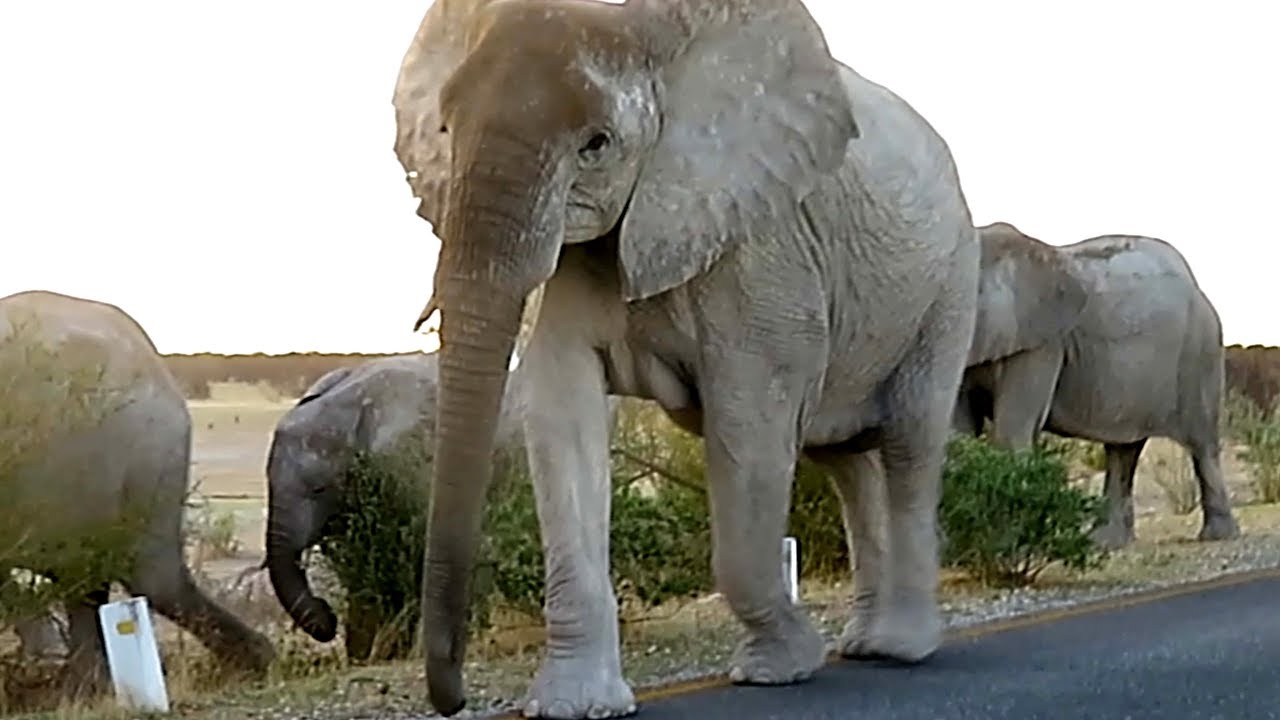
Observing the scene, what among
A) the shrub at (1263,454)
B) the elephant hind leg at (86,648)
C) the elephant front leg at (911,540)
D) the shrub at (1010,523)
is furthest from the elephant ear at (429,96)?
the shrub at (1263,454)

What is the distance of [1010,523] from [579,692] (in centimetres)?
650

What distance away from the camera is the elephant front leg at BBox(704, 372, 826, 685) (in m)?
8.88

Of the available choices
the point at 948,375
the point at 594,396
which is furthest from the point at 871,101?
the point at 594,396

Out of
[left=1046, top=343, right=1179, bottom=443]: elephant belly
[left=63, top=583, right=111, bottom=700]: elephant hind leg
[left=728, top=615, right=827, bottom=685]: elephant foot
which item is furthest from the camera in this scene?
[left=1046, top=343, right=1179, bottom=443]: elephant belly

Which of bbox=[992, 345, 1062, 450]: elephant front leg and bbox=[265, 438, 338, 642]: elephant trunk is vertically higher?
bbox=[992, 345, 1062, 450]: elephant front leg

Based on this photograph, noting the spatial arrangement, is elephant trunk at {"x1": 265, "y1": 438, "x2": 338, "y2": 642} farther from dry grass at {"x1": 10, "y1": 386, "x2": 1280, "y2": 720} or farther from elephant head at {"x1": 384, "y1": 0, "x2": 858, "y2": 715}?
elephant head at {"x1": 384, "y1": 0, "x2": 858, "y2": 715}

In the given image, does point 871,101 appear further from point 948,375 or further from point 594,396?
point 594,396

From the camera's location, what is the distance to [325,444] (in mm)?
14328

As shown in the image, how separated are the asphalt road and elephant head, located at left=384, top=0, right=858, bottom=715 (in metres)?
1.45

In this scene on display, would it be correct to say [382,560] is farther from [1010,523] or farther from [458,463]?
[458,463]

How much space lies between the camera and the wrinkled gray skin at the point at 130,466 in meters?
11.9

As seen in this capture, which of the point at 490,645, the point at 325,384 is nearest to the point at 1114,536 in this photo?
the point at 325,384

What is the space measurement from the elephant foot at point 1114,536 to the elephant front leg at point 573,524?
10.4m


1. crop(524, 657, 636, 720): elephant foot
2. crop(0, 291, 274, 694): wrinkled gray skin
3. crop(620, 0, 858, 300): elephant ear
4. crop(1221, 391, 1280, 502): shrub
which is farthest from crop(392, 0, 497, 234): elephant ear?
crop(1221, 391, 1280, 502): shrub
